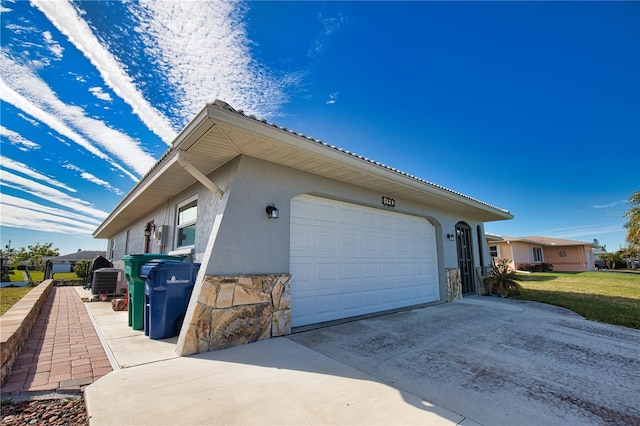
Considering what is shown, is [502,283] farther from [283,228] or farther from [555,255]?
[555,255]

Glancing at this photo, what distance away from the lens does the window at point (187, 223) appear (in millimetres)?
6388

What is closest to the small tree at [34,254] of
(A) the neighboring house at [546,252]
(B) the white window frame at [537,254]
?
(A) the neighboring house at [546,252]

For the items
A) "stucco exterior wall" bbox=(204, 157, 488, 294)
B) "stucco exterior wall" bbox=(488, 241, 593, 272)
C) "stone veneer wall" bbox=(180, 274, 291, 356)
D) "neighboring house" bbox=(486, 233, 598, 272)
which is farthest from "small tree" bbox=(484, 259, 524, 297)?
"stucco exterior wall" bbox=(488, 241, 593, 272)

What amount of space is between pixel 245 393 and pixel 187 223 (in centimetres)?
496

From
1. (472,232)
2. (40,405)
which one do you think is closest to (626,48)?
(472,232)

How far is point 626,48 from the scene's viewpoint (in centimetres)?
809

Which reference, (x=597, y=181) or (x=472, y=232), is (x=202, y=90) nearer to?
(x=472, y=232)

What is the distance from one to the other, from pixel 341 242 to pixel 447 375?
3474 mm

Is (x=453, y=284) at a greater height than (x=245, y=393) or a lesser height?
greater

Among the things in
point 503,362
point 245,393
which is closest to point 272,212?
point 245,393

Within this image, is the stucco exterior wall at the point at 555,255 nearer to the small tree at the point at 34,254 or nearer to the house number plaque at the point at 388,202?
the house number plaque at the point at 388,202

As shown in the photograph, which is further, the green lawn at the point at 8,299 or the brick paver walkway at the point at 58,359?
the green lawn at the point at 8,299

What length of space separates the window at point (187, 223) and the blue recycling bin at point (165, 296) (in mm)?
1675

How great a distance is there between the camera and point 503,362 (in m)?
3.67
